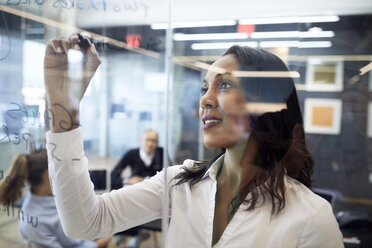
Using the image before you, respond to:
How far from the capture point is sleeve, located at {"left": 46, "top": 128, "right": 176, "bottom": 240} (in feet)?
2.13

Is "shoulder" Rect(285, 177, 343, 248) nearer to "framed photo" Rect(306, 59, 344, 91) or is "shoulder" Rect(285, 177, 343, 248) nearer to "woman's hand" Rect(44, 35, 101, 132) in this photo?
"framed photo" Rect(306, 59, 344, 91)

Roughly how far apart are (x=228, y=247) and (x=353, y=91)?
524mm

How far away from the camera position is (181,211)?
27.1 inches

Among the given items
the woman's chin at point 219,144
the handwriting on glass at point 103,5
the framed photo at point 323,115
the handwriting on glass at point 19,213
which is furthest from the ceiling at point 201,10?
the handwriting on glass at point 19,213

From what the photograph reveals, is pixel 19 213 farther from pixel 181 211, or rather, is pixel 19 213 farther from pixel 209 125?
pixel 209 125

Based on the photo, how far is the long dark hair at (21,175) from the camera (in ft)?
2.94

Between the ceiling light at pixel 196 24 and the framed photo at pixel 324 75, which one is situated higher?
the ceiling light at pixel 196 24

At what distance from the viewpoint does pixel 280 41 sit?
0.70 m

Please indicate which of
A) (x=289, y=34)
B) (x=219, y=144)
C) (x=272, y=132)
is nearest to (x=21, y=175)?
(x=219, y=144)

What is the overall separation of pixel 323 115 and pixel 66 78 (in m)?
0.70

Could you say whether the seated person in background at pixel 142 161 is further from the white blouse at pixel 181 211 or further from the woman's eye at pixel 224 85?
the woman's eye at pixel 224 85

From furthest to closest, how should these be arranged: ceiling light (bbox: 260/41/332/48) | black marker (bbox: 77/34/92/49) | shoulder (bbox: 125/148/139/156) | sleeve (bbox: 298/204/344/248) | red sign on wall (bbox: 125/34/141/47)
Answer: shoulder (bbox: 125/148/139/156) < red sign on wall (bbox: 125/34/141/47) < black marker (bbox: 77/34/92/49) < ceiling light (bbox: 260/41/332/48) < sleeve (bbox: 298/204/344/248)

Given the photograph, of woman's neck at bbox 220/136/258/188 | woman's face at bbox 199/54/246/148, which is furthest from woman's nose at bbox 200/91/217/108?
woman's neck at bbox 220/136/258/188

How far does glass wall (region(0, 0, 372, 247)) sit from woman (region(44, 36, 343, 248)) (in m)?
0.07
